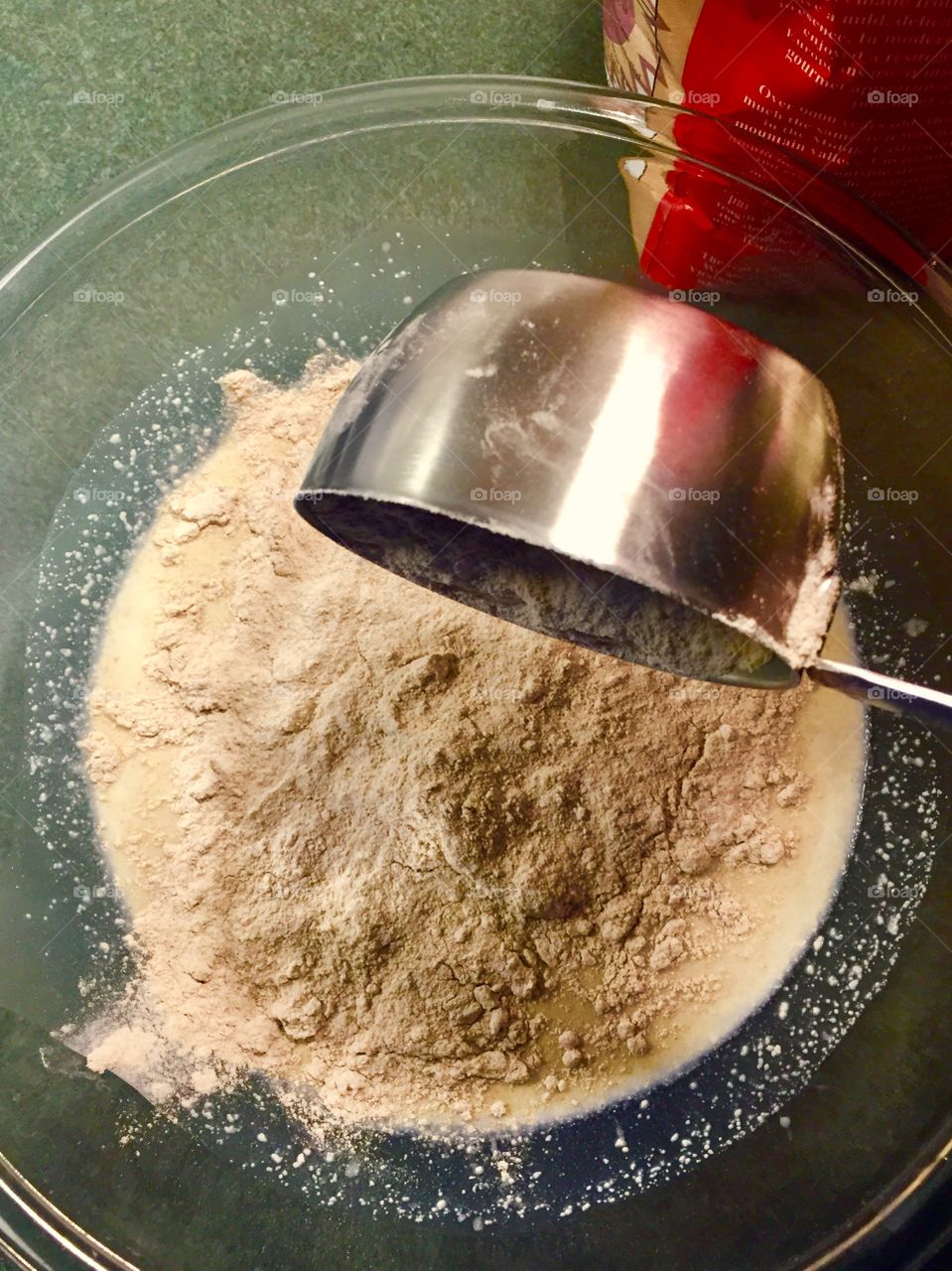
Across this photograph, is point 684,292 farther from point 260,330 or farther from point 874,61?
point 260,330

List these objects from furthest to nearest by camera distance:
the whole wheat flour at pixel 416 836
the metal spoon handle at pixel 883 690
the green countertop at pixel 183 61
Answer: the green countertop at pixel 183 61, the whole wheat flour at pixel 416 836, the metal spoon handle at pixel 883 690

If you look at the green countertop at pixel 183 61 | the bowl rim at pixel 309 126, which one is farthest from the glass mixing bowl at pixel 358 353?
the green countertop at pixel 183 61

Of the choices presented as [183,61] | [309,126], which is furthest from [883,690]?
[183,61]

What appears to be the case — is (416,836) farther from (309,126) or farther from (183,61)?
(183,61)

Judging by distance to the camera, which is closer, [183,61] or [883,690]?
[883,690]

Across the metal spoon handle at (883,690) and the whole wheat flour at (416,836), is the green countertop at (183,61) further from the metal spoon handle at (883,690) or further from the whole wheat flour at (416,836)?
the metal spoon handle at (883,690)

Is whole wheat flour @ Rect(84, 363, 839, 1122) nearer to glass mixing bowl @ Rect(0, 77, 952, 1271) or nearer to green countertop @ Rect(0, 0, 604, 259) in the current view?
glass mixing bowl @ Rect(0, 77, 952, 1271)
